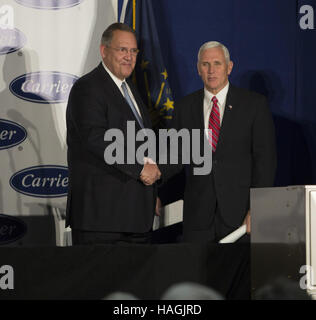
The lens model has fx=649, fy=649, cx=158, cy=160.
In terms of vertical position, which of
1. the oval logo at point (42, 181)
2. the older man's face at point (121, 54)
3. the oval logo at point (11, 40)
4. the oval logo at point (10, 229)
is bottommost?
the oval logo at point (10, 229)

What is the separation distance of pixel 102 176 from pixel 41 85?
115 centimetres

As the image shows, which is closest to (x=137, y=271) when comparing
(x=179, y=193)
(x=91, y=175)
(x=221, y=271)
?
(x=221, y=271)

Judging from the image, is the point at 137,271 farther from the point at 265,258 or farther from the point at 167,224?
the point at 167,224

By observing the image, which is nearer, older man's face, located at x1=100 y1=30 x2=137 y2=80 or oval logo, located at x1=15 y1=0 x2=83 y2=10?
older man's face, located at x1=100 y1=30 x2=137 y2=80

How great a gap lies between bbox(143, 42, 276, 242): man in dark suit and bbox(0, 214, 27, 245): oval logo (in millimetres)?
1256

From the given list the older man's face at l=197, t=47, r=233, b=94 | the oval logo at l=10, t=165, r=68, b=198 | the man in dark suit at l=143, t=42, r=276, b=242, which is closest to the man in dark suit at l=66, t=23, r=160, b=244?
the man in dark suit at l=143, t=42, r=276, b=242

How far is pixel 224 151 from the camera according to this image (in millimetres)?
4164

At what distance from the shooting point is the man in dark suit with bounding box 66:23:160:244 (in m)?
3.88

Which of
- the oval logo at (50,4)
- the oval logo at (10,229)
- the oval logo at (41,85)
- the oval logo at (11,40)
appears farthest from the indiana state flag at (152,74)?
the oval logo at (10,229)

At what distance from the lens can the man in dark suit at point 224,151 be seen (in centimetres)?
407

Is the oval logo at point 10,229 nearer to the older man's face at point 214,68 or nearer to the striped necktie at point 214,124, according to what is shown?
the striped necktie at point 214,124

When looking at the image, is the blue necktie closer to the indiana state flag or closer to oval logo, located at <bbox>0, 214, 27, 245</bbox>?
the indiana state flag

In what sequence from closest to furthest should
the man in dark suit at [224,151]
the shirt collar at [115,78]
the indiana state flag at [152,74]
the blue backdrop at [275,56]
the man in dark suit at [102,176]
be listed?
the man in dark suit at [102,176] < the man in dark suit at [224,151] < the shirt collar at [115,78] < the indiana state flag at [152,74] < the blue backdrop at [275,56]

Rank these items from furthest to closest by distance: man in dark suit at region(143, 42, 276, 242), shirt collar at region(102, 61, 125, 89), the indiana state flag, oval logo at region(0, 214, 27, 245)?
1. the indiana state flag
2. oval logo at region(0, 214, 27, 245)
3. shirt collar at region(102, 61, 125, 89)
4. man in dark suit at region(143, 42, 276, 242)
